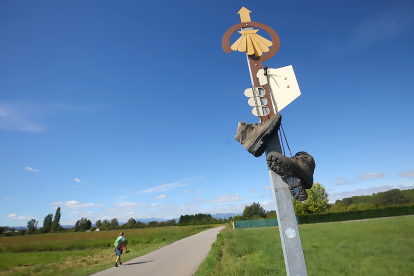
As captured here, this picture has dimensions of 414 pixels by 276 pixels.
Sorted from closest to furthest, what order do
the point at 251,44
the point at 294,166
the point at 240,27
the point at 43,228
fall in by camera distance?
the point at 294,166 → the point at 251,44 → the point at 240,27 → the point at 43,228

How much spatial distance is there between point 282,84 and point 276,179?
1.24 m

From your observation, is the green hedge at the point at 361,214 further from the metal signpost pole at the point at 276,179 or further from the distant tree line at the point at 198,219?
the distant tree line at the point at 198,219

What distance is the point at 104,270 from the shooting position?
336 inches

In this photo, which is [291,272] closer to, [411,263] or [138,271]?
[411,263]

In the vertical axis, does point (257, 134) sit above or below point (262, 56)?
below

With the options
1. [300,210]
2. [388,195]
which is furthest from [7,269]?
[388,195]

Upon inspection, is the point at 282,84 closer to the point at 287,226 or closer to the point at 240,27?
the point at 240,27

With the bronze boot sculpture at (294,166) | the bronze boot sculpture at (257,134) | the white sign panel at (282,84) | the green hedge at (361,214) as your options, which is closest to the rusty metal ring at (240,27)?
the white sign panel at (282,84)

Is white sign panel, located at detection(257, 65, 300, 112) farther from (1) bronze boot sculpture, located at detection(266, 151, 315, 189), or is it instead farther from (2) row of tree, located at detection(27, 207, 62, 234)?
(2) row of tree, located at detection(27, 207, 62, 234)

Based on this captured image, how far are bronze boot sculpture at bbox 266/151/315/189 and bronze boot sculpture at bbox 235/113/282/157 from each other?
0.78 feet

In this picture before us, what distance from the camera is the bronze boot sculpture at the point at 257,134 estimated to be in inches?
88.4

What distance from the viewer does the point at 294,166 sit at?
203cm

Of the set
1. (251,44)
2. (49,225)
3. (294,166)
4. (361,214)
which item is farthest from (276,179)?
(49,225)

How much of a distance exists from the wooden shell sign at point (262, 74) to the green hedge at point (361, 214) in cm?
3516
